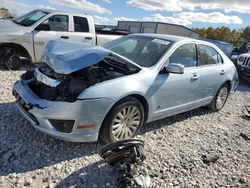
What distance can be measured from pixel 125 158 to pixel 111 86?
0.93 metres

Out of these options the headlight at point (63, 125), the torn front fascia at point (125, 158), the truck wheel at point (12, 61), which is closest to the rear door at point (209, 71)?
the torn front fascia at point (125, 158)

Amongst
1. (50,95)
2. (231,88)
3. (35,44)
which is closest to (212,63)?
(231,88)

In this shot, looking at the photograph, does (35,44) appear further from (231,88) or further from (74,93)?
(231,88)

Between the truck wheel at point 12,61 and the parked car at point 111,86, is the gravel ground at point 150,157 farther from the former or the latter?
the truck wheel at point 12,61

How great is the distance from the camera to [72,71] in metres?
3.33

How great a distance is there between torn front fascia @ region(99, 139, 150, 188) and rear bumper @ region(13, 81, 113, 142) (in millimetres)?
380

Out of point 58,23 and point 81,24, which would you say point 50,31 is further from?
point 81,24

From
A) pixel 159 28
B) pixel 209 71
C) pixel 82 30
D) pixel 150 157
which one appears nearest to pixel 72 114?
pixel 150 157

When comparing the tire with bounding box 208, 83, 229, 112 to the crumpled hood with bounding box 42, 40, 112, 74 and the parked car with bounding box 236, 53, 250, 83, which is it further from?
the parked car with bounding box 236, 53, 250, 83

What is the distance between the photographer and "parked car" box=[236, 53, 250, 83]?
10.3m

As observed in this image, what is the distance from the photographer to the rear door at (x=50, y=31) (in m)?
7.24

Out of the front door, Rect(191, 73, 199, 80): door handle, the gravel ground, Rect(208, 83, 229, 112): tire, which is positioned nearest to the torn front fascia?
the gravel ground

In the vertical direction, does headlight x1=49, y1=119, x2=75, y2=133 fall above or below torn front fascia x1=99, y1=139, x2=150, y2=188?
above

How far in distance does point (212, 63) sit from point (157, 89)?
77.7 inches
